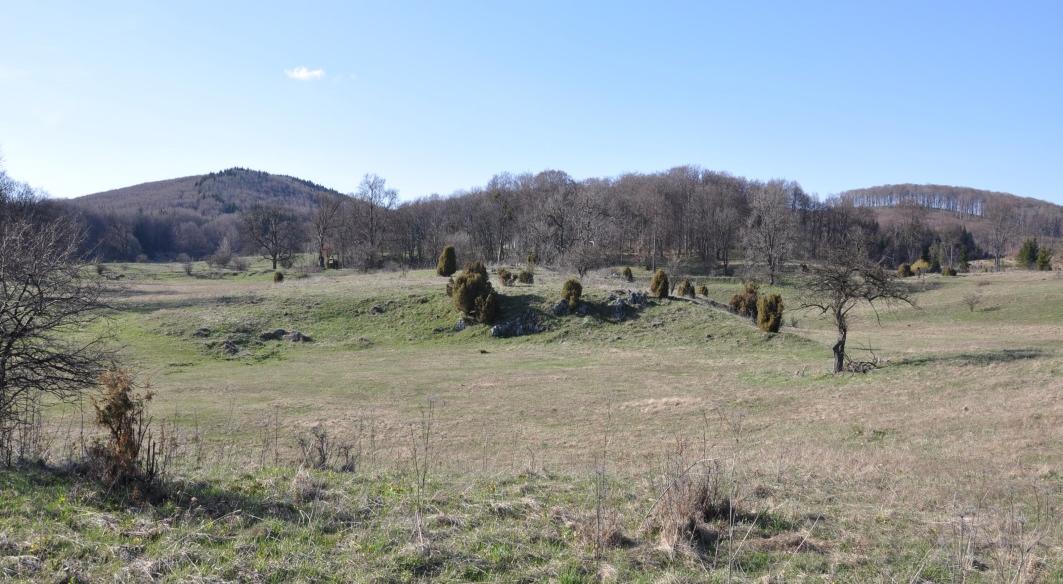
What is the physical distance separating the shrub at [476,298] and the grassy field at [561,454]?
4.38ft

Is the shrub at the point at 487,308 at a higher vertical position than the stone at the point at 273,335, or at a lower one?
higher

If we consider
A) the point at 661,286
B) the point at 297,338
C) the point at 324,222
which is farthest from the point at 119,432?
the point at 324,222

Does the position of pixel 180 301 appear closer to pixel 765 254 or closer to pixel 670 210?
pixel 765 254

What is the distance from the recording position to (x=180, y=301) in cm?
3853

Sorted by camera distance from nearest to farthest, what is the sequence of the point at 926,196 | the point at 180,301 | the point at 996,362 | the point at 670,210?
1. the point at 996,362
2. the point at 180,301
3. the point at 670,210
4. the point at 926,196

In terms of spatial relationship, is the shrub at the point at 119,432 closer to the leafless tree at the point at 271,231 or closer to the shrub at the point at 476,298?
the shrub at the point at 476,298

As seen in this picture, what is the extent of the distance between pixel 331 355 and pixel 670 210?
202 ft

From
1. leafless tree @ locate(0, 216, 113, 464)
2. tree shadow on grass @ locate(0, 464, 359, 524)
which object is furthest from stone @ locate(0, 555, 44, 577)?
leafless tree @ locate(0, 216, 113, 464)

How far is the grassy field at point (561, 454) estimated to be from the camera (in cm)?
475

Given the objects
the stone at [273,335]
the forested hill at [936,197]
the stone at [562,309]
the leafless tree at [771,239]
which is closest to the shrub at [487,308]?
the stone at [562,309]

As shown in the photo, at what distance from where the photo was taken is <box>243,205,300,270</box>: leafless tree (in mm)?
70938

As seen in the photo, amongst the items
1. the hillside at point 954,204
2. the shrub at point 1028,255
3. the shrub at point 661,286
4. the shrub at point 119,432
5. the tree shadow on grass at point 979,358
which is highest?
the hillside at point 954,204

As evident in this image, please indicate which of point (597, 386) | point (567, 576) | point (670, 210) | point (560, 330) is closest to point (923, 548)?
point (567, 576)

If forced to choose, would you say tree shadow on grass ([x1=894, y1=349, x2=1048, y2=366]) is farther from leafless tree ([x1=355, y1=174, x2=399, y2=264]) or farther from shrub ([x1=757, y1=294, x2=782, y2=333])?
leafless tree ([x1=355, y1=174, x2=399, y2=264])
